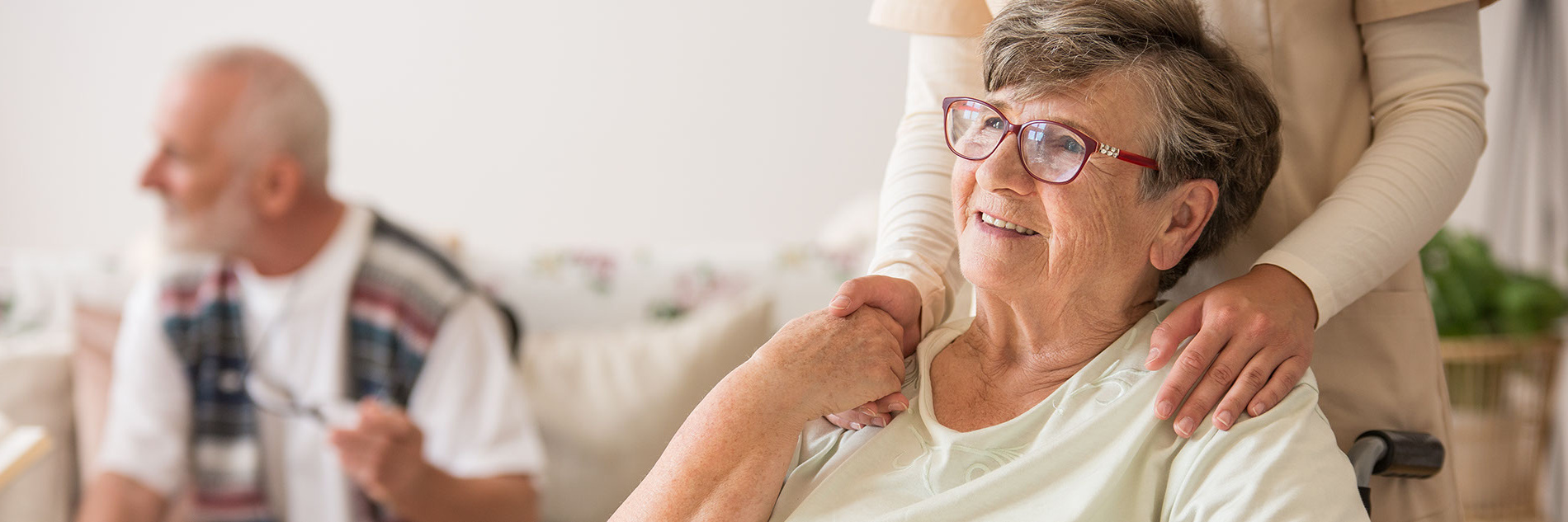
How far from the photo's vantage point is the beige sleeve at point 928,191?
888mm

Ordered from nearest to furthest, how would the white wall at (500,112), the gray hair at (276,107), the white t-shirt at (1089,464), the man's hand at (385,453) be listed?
1. the white t-shirt at (1089,464)
2. the man's hand at (385,453)
3. the gray hair at (276,107)
4. the white wall at (500,112)

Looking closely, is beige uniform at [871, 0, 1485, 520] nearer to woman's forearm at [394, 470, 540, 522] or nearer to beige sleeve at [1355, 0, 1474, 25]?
beige sleeve at [1355, 0, 1474, 25]

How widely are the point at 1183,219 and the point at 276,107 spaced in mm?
1597

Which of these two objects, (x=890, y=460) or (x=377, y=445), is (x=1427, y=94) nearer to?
(x=890, y=460)

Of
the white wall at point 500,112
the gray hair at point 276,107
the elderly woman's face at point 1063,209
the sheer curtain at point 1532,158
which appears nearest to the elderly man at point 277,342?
the gray hair at point 276,107

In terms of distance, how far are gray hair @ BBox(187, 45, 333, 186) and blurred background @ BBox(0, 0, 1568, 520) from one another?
0.52 feet

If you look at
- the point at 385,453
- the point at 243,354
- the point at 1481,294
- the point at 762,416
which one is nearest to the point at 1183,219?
the point at 762,416

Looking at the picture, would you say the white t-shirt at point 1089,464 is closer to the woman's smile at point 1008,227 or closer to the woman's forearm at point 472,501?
the woman's smile at point 1008,227

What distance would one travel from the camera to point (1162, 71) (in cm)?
75

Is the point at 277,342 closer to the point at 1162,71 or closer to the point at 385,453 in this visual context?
the point at 385,453

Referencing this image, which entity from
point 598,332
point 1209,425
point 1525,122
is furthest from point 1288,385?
point 1525,122

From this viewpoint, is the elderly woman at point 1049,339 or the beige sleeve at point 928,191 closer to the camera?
the elderly woman at point 1049,339

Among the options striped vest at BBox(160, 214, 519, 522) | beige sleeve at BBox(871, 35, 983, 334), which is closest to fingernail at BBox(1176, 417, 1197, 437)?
beige sleeve at BBox(871, 35, 983, 334)

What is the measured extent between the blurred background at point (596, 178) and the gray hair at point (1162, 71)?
3.73 feet
